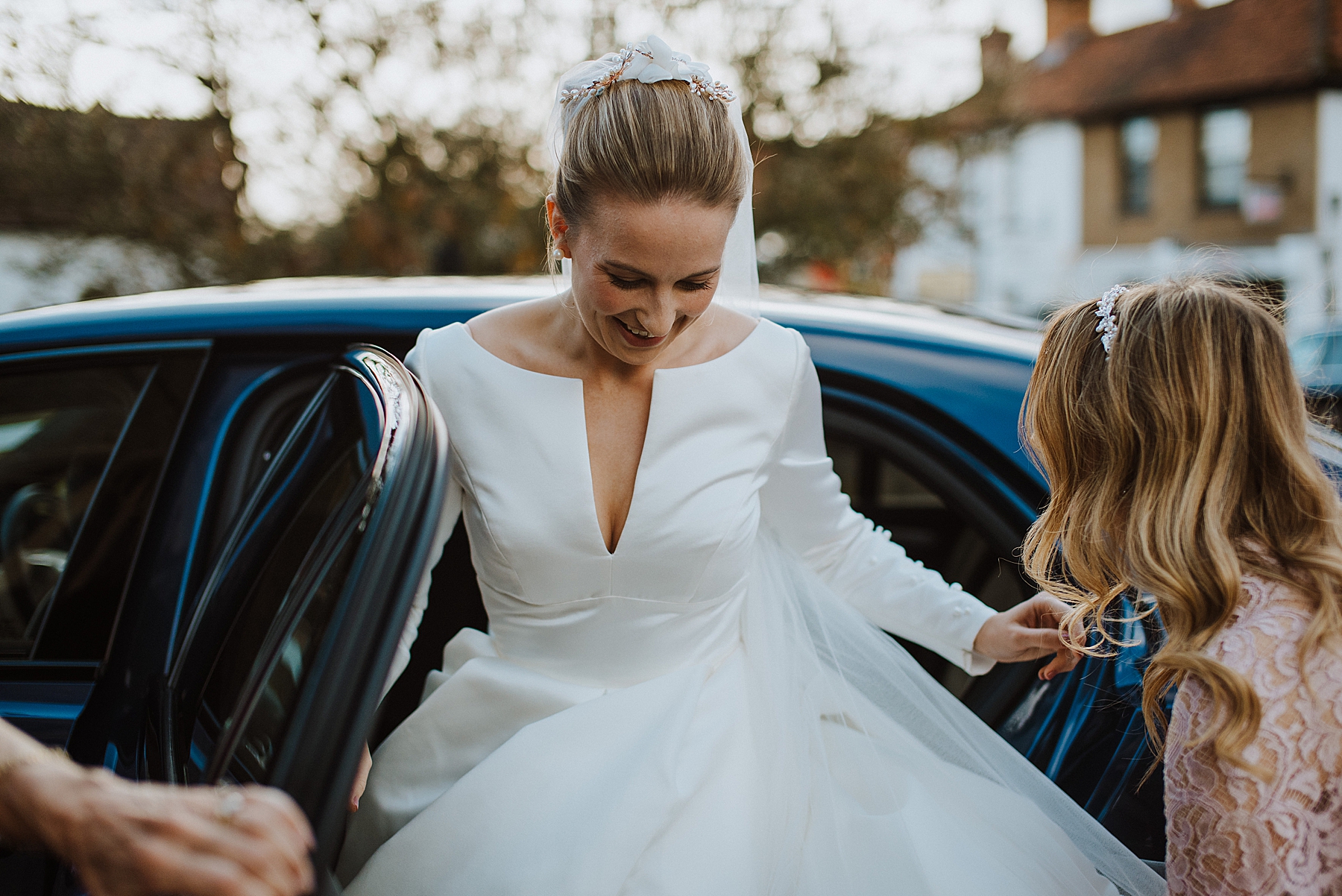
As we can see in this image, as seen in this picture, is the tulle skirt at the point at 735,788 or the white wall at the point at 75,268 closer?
the tulle skirt at the point at 735,788

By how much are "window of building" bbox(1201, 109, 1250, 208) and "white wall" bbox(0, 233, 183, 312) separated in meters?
19.6

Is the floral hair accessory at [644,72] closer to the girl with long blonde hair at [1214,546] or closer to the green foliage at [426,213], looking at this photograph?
the girl with long blonde hair at [1214,546]

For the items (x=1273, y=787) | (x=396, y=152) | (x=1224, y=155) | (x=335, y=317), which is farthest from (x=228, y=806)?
(x=1224, y=155)

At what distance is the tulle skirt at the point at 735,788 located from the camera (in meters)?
1.32

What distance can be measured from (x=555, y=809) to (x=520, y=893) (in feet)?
0.42

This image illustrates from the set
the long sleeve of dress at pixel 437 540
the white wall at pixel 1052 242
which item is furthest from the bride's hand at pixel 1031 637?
the white wall at pixel 1052 242

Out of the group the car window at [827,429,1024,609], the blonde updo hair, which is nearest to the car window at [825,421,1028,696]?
the car window at [827,429,1024,609]

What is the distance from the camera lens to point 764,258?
10328mm

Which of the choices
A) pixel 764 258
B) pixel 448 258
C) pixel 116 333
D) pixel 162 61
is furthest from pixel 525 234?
pixel 116 333

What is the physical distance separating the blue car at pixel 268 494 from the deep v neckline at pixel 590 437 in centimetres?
26

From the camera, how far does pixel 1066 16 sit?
74.1ft

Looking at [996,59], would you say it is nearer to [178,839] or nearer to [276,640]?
[276,640]

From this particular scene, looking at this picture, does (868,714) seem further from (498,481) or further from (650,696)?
(498,481)

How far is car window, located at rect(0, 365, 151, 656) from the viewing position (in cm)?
197
